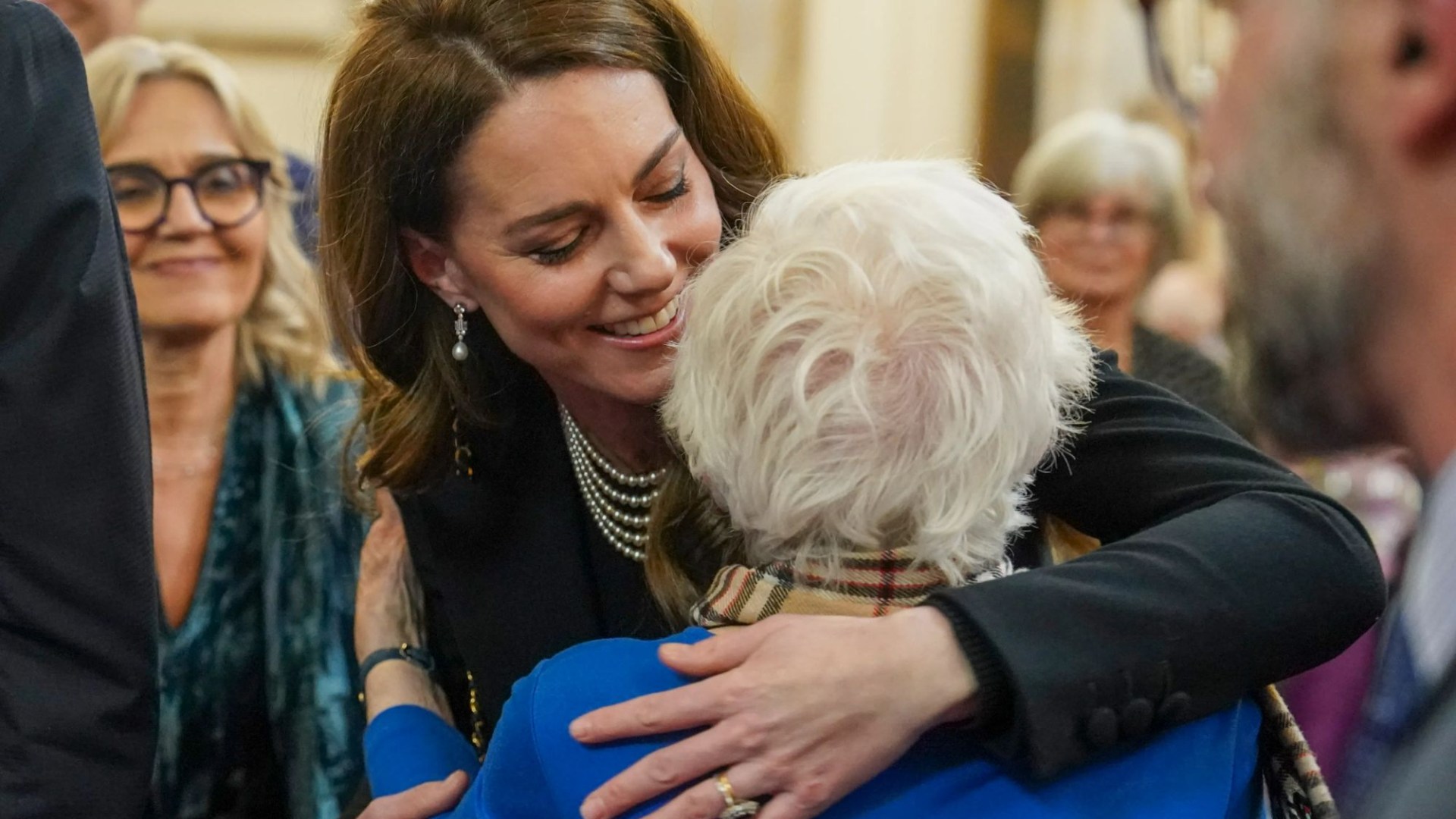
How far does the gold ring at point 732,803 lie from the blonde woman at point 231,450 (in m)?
1.19

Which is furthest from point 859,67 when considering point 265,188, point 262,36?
point 265,188

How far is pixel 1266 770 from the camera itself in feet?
5.00

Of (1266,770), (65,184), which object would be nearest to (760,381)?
(1266,770)

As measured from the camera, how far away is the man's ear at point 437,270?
215 cm

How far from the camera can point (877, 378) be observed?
137 centimetres

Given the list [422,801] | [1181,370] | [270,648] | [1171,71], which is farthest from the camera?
[1181,370]

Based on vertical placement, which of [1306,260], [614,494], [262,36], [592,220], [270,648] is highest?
[1306,260]

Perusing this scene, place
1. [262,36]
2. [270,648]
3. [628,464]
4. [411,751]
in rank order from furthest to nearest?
[262,36], [270,648], [628,464], [411,751]

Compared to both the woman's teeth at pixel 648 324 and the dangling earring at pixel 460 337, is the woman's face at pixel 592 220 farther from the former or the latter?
the dangling earring at pixel 460 337

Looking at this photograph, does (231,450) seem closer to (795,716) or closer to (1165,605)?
(795,716)

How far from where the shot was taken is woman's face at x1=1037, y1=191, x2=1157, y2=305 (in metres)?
3.92

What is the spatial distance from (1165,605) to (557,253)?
858 millimetres

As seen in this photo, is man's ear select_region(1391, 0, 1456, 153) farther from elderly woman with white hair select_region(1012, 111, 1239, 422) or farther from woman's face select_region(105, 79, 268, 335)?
elderly woman with white hair select_region(1012, 111, 1239, 422)

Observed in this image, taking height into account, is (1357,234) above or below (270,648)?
above
